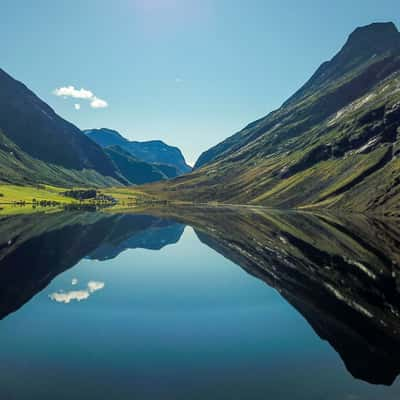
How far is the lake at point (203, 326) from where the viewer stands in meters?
23.0

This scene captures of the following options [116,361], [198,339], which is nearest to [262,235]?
[198,339]

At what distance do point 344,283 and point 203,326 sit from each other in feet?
77.4

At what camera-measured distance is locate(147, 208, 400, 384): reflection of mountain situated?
28.3 m

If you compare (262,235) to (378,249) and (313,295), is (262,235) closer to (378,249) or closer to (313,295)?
(378,249)

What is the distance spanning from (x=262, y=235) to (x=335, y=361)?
78120 millimetres

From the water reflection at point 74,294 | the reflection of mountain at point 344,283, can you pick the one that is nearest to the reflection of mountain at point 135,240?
the reflection of mountain at point 344,283

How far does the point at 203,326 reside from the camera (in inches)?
1382

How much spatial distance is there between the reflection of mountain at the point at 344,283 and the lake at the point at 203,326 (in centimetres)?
19

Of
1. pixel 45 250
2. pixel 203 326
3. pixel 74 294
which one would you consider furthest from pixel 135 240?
pixel 203 326

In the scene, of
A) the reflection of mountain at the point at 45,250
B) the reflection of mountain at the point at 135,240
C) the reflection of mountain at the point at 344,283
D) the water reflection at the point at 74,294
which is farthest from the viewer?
the reflection of mountain at the point at 135,240

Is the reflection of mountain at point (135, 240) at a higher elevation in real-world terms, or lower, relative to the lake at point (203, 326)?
higher

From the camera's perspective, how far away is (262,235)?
10419 cm

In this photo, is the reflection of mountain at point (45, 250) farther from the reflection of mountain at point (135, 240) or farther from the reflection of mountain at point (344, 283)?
the reflection of mountain at point (344, 283)

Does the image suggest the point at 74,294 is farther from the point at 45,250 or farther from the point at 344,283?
the point at 45,250
